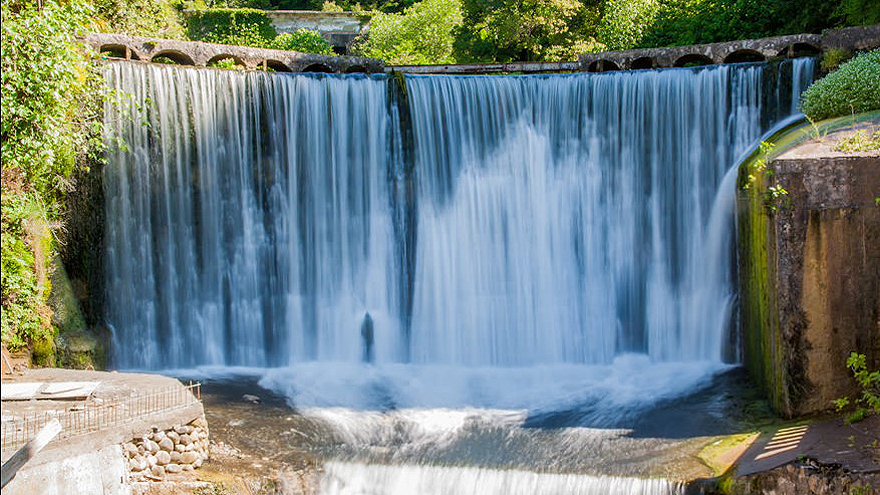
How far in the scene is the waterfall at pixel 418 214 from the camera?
15656 millimetres

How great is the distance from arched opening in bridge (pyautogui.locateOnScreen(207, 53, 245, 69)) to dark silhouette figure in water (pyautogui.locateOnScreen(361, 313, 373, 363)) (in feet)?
19.2

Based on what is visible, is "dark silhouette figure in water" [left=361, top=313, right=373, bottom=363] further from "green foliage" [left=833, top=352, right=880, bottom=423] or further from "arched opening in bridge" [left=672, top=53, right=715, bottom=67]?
"arched opening in bridge" [left=672, top=53, right=715, bottom=67]

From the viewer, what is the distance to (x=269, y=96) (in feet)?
53.2

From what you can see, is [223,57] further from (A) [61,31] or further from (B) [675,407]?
(B) [675,407]

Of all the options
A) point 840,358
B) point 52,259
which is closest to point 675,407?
point 840,358

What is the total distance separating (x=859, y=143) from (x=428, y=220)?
7.33m

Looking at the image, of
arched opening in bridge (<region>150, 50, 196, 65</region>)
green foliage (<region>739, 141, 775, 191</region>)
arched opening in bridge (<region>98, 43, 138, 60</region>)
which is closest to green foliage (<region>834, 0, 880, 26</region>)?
green foliage (<region>739, 141, 775, 191</region>)

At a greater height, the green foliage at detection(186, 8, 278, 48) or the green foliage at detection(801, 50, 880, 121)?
the green foliage at detection(186, 8, 278, 48)

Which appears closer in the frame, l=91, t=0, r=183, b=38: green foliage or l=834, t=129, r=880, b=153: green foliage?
l=834, t=129, r=880, b=153: green foliage

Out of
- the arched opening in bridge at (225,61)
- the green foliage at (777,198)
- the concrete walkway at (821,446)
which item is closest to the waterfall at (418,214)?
the arched opening in bridge at (225,61)

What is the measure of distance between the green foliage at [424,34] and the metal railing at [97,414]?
1956cm

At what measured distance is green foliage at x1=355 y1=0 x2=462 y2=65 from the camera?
97.5 feet

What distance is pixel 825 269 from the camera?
11477mm

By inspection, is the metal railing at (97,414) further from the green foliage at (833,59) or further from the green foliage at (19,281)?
the green foliage at (833,59)
